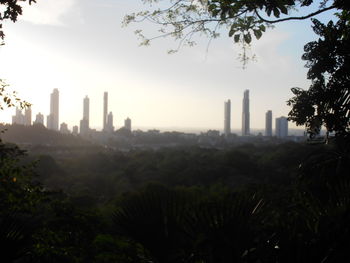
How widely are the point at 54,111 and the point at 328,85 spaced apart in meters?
134

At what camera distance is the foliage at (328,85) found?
3775 millimetres

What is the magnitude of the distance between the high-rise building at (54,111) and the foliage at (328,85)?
122 metres

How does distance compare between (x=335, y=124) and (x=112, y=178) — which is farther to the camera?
(x=112, y=178)

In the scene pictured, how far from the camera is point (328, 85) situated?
4.05 m

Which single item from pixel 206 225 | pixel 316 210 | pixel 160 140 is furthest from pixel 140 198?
pixel 160 140

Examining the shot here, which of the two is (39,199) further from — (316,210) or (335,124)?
(335,124)

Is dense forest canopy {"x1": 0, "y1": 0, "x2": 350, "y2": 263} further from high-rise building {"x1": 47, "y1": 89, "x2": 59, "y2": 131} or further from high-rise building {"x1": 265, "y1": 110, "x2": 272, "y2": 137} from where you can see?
high-rise building {"x1": 265, "y1": 110, "x2": 272, "y2": 137}

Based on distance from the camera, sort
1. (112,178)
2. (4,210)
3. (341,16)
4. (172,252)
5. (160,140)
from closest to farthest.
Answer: (172,252)
(4,210)
(341,16)
(112,178)
(160,140)

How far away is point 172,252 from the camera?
230 cm

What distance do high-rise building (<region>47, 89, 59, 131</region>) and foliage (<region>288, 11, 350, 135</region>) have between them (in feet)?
401

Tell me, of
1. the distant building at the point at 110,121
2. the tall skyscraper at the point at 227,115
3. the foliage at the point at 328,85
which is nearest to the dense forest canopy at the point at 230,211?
the foliage at the point at 328,85

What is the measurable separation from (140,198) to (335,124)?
2403mm

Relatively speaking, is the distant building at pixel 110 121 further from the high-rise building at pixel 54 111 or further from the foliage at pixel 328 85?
the foliage at pixel 328 85

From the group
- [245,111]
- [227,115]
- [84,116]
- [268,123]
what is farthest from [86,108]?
[268,123]
